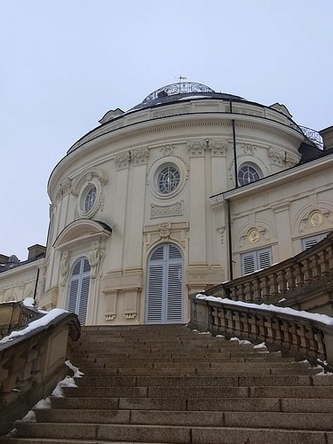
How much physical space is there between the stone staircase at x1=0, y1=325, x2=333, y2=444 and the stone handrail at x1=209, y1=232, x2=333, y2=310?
1.79 m

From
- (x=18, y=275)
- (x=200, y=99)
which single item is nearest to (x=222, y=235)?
(x=200, y=99)

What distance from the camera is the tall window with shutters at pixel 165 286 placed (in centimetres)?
1712

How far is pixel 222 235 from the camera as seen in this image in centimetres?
1745

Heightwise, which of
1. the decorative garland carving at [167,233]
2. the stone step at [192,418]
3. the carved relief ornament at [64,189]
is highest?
the carved relief ornament at [64,189]

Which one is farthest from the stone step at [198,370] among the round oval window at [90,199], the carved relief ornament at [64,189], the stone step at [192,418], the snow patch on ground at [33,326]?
the carved relief ornament at [64,189]

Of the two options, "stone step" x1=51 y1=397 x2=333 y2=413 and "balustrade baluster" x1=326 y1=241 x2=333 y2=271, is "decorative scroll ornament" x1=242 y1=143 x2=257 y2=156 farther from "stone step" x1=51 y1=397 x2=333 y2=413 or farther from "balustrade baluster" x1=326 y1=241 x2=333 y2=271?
"stone step" x1=51 y1=397 x2=333 y2=413

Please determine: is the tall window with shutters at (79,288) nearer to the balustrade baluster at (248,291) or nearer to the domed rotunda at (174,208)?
the domed rotunda at (174,208)

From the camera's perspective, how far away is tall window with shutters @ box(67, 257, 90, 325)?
1905 cm

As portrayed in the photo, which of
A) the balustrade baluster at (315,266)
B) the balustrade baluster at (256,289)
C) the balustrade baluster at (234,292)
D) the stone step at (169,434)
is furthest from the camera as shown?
the balustrade baluster at (234,292)

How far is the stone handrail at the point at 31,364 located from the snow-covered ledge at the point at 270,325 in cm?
366

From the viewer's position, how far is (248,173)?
19.7 meters

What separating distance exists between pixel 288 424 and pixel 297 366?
90.9 inches

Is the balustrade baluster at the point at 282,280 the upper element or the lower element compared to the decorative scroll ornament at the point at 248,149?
lower

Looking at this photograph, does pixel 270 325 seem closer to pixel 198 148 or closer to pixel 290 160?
pixel 198 148
